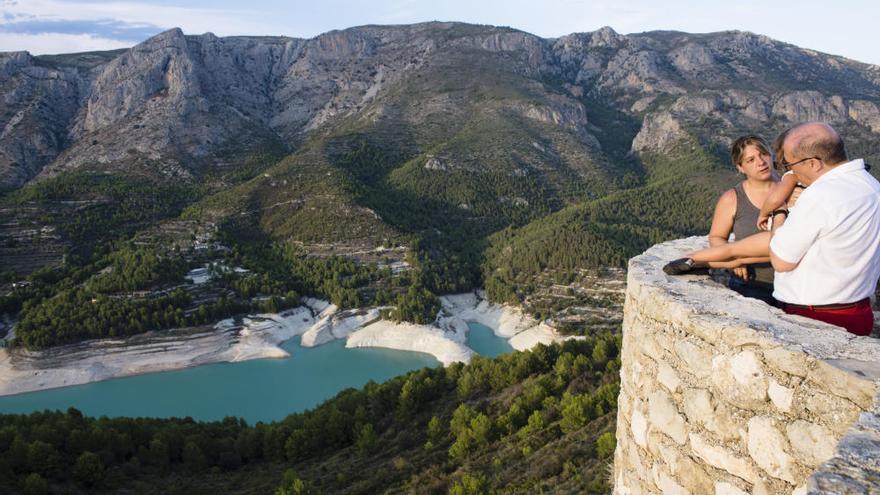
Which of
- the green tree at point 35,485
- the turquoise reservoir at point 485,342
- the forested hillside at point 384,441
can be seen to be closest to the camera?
the forested hillside at point 384,441

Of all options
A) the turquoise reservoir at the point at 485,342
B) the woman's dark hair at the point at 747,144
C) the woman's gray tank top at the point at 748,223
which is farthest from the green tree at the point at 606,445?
the turquoise reservoir at the point at 485,342

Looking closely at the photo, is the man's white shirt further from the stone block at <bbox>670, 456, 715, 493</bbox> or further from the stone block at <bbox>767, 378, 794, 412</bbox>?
the stone block at <bbox>670, 456, 715, 493</bbox>

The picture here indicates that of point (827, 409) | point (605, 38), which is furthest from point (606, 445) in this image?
point (605, 38)

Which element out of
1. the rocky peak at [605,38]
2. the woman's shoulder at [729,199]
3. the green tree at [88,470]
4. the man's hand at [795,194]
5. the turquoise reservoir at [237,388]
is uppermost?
the rocky peak at [605,38]

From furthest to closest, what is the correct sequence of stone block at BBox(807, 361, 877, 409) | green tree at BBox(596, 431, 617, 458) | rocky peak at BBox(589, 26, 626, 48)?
rocky peak at BBox(589, 26, 626, 48) → green tree at BBox(596, 431, 617, 458) → stone block at BBox(807, 361, 877, 409)

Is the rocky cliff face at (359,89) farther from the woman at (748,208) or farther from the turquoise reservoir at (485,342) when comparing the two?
the woman at (748,208)

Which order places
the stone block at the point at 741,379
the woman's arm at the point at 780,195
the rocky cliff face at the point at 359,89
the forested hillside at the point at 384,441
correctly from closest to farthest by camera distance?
the stone block at the point at 741,379
the woman's arm at the point at 780,195
the forested hillside at the point at 384,441
the rocky cliff face at the point at 359,89

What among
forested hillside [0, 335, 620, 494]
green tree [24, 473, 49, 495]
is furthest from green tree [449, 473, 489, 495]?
green tree [24, 473, 49, 495]
